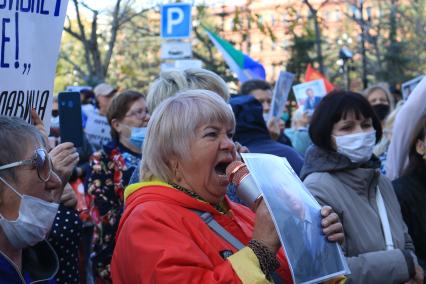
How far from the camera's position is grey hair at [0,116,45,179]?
251cm

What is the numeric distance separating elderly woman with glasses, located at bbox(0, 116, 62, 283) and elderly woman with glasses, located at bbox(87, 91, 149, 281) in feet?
5.86

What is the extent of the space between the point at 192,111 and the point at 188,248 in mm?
595

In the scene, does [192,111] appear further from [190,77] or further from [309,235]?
[190,77]

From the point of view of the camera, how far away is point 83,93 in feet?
32.7

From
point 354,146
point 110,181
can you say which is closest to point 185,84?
point 354,146

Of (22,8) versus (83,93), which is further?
(83,93)

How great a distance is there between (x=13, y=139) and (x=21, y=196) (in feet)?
0.75

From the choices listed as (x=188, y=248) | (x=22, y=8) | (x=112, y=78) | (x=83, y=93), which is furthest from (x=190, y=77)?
(x=112, y=78)

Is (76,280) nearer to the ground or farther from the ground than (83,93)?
nearer to the ground

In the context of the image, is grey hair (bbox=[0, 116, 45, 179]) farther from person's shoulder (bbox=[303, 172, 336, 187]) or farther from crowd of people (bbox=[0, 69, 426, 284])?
person's shoulder (bbox=[303, 172, 336, 187])

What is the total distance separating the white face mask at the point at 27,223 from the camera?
8.21ft

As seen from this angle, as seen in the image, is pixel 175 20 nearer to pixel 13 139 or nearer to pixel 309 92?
pixel 309 92

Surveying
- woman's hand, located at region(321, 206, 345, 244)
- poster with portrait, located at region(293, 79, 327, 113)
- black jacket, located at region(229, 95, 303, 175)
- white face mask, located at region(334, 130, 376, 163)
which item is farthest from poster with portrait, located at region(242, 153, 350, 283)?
poster with portrait, located at region(293, 79, 327, 113)

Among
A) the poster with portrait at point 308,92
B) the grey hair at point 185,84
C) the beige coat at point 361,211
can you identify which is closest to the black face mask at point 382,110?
the poster with portrait at point 308,92
